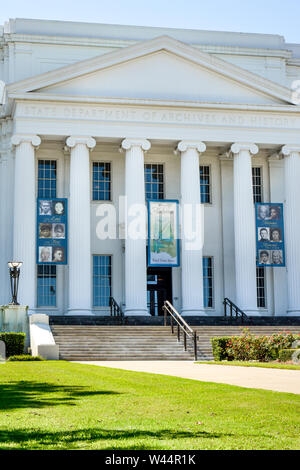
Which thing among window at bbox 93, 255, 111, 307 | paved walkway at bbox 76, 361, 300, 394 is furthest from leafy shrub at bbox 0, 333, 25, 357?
window at bbox 93, 255, 111, 307

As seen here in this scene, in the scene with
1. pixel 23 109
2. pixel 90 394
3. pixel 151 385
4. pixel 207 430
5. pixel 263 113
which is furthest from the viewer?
pixel 263 113

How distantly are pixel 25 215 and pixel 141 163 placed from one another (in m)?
6.95

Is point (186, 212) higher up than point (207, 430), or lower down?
higher up

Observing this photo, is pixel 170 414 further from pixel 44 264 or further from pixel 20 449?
pixel 44 264

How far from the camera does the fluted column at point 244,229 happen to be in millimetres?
39500

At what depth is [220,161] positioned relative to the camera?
143 ft

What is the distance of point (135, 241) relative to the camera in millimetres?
38781

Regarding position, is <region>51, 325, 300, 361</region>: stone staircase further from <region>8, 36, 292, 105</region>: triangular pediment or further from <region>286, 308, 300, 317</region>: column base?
<region>8, 36, 292, 105</region>: triangular pediment

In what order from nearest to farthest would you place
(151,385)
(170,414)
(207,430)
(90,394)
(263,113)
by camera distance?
(207,430) < (170,414) < (90,394) < (151,385) < (263,113)

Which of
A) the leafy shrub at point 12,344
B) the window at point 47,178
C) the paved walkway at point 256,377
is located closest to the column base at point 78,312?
the window at point 47,178

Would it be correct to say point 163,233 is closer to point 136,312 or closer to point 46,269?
point 136,312

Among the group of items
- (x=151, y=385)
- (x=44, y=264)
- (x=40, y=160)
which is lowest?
(x=151, y=385)

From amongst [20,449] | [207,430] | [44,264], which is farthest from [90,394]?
[44,264]
